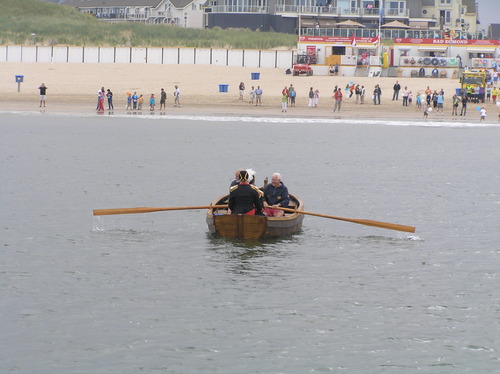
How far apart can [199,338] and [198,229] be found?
343 inches

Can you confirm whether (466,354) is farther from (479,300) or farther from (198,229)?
(198,229)

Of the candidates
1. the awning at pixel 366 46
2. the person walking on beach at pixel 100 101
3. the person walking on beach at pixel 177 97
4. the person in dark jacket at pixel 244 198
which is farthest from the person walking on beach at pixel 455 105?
the person in dark jacket at pixel 244 198

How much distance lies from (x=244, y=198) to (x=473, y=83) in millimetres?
50901

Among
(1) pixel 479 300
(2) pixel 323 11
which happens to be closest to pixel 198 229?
(1) pixel 479 300

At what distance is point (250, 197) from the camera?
1989 centimetres

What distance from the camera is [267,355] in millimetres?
14031

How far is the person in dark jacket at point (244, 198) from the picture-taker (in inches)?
778

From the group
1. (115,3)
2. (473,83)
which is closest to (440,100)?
(473,83)

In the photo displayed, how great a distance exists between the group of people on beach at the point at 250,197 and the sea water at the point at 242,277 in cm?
79

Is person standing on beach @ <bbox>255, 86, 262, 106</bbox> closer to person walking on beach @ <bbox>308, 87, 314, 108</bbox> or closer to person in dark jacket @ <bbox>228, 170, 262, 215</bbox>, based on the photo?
person walking on beach @ <bbox>308, 87, 314, 108</bbox>

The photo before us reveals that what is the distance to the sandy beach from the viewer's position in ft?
213

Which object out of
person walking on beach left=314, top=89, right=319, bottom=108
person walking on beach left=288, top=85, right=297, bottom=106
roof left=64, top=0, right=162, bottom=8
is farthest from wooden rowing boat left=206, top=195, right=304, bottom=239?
roof left=64, top=0, right=162, bottom=8

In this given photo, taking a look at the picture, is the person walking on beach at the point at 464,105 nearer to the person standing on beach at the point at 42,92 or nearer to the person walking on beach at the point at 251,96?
the person walking on beach at the point at 251,96

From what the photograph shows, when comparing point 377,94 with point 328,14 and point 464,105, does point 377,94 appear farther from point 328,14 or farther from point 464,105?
point 328,14
